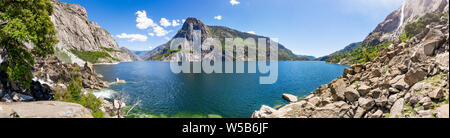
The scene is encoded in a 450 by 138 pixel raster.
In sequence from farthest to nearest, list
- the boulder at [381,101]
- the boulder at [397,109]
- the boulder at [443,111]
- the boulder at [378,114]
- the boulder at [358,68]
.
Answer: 1. the boulder at [358,68]
2. the boulder at [381,101]
3. the boulder at [378,114]
4. the boulder at [397,109]
5. the boulder at [443,111]

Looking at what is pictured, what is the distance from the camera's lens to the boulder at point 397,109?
41.1ft

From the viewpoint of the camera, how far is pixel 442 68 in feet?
40.8

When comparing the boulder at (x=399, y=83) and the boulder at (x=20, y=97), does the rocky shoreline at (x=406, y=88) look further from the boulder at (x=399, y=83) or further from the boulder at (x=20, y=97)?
the boulder at (x=20, y=97)

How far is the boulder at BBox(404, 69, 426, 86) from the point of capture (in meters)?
13.8

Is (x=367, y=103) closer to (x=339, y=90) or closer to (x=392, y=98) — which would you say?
(x=392, y=98)

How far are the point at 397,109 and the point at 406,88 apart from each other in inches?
118

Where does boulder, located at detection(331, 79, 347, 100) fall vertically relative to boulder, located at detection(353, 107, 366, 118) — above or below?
above

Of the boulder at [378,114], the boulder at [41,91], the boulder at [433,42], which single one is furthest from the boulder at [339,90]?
the boulder at [41,91]

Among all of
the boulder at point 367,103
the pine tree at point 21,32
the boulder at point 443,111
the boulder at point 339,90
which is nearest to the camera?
the boulder at point 443,111

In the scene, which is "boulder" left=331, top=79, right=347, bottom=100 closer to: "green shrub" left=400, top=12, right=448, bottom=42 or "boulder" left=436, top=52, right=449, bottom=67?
"boulder" left=436, top=52, right=449, bottom=67

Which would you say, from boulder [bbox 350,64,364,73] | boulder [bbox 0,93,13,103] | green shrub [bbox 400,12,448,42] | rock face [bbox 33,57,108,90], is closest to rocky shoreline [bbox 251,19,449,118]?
green shrub [bbox 400,12,448,42]

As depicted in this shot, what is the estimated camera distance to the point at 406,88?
562 inches
